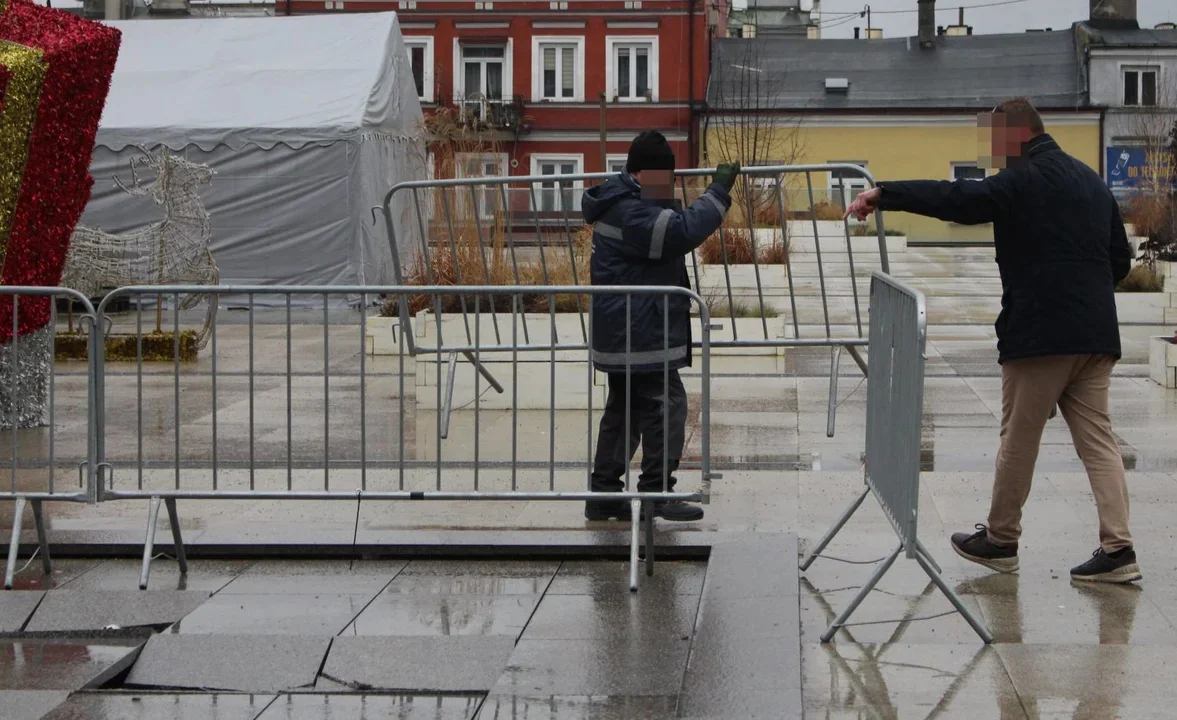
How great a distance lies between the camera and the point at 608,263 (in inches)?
273

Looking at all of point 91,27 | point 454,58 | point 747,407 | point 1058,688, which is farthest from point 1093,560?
point 454,58

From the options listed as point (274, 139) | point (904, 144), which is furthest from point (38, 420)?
point (904, 144)

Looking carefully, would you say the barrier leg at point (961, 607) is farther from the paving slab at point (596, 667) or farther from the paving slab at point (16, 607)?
the paving slab at point (16, 607)

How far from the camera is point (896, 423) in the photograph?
209 inches

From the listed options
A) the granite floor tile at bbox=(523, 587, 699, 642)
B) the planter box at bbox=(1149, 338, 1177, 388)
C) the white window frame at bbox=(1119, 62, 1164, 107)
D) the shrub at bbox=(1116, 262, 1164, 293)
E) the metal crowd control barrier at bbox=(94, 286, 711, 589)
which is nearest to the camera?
the granite floor tile at bbox=(523, 587, 699, 642)

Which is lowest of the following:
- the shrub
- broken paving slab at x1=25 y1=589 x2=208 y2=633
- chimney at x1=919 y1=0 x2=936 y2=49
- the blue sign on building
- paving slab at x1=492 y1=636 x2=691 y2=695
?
paving slab at x1=492 y1=636 x2=691 y2=695

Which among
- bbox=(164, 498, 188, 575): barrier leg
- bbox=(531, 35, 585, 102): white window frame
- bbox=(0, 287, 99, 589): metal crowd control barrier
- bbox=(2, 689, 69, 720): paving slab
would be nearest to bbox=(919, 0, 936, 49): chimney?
bbox=(531, 35, 585, 102): white window frame

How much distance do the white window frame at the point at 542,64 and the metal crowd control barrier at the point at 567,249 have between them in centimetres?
→ 3186

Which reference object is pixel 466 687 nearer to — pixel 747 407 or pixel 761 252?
pixel 747 407

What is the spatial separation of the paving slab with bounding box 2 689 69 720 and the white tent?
56.0 feet

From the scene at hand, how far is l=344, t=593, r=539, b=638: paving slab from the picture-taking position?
5430mm

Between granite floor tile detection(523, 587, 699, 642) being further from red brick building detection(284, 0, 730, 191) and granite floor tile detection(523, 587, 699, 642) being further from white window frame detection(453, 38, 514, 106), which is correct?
white window frame detection(453, 38, 514, 106)

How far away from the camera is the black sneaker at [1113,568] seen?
5816mm

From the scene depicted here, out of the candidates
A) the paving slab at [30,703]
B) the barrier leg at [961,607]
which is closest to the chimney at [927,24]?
the barrier leg at [961,607]
